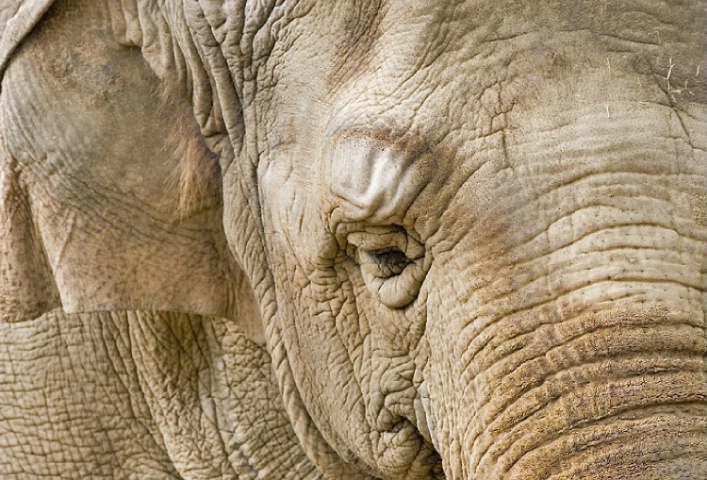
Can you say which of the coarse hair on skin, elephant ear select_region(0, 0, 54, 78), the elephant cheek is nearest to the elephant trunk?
the elephant cheek

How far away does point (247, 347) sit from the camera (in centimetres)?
313

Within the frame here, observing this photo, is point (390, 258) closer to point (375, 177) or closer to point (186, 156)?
point (375, 177)

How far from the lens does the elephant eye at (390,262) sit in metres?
2.19

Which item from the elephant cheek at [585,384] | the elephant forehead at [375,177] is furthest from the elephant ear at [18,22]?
the elephant cheek at [585,384]

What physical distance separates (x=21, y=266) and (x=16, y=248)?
0.04 m

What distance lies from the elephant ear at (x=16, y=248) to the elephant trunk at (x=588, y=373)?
3.87ft

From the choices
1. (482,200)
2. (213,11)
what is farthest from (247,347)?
(482,200)

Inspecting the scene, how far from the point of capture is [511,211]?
1993 millimetres

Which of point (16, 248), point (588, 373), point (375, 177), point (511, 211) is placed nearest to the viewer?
point (588, 373)

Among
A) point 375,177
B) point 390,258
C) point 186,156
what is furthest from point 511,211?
point 186,156

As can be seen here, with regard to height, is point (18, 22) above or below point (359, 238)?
above

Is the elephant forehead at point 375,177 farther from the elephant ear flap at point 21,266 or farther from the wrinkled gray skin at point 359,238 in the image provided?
the elephant ear flap at point 21,266

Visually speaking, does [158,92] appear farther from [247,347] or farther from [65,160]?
[247,347]

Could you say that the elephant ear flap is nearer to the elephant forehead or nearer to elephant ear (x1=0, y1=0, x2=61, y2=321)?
elephant ear (x1=0, y1=0, x2=61, y2=321)
